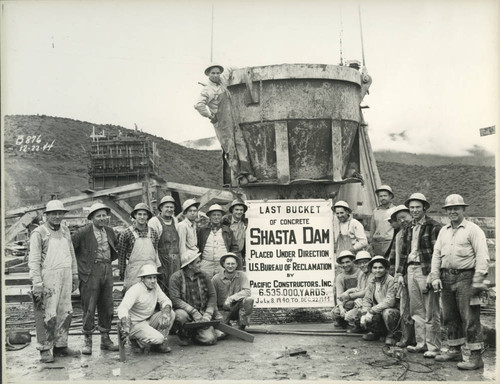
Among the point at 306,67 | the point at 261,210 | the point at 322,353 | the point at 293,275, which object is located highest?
the point at 306,67

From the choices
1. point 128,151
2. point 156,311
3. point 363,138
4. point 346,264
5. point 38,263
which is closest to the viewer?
point 38,263

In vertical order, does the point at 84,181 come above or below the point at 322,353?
above

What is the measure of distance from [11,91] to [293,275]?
4.33m

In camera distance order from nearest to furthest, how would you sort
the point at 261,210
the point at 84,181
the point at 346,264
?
the point at 346,264, the point at 261,210, the point at 84,181

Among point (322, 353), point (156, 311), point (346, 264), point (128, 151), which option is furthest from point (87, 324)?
point (128, 151)

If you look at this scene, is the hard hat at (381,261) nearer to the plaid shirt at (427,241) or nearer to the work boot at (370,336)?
the plaid shirt at (427,241)

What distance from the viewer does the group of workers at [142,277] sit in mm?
7062

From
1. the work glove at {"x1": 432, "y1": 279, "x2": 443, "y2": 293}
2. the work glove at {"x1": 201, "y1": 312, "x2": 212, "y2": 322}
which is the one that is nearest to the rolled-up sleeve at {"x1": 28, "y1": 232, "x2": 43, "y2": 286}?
the work glove at {"x1": 201, "y1": 312, "x2": 212, "y2": 322}

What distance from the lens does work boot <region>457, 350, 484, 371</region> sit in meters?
6.33

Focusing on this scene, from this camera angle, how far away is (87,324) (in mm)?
7375

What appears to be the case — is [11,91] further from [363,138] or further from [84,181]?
[84,181]

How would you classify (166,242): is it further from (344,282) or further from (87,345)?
(344,282)

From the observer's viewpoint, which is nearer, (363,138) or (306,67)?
(306,67)

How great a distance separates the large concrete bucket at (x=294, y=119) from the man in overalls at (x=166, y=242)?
1623 mm
